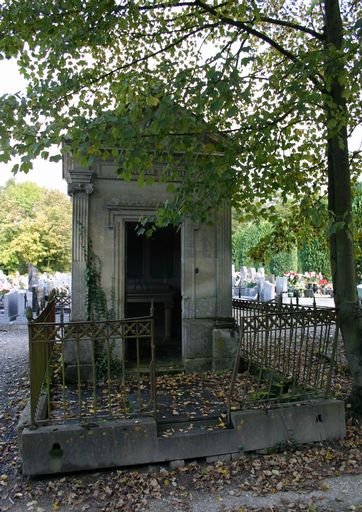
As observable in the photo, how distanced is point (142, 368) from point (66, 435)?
3.02m

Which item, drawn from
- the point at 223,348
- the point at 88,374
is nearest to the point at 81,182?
the point at 88,374

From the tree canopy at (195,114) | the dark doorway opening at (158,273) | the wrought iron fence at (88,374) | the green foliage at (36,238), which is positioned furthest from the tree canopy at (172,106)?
the green foliage at (36,238)

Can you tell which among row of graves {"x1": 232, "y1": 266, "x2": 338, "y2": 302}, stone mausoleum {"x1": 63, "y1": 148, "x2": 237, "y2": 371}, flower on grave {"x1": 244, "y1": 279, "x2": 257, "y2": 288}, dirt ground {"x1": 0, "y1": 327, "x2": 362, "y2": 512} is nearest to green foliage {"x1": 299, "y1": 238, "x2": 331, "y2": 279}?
row of graves {"x1": 232, "y1": 266, "x2": 338, "y2": 302}

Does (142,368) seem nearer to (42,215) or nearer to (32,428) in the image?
(32,428)

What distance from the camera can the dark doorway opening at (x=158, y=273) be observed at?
9430 mm

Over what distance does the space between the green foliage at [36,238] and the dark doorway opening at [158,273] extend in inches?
859

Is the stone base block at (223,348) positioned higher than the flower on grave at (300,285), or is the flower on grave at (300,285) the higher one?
the flower on grave at (300,285)

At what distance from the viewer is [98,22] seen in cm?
497

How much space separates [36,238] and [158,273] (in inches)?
880

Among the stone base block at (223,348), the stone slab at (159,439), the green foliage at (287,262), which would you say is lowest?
the stone slab at (159,439)

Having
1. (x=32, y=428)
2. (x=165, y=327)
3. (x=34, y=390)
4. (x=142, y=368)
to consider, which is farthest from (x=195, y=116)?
(x=165, y=327)

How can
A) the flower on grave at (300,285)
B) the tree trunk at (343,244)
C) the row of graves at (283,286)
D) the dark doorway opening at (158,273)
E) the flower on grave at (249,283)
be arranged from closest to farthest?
the tree trunk at (343,244), the dark doorway opening at (158,273), the row of graves at (283,286), the flower on grave at (249,283), the flower on grave at (300,285)

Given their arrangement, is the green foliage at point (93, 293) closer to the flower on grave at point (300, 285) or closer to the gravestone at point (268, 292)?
the gravestone at point (268, 292)

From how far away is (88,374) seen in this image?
6395 mm
